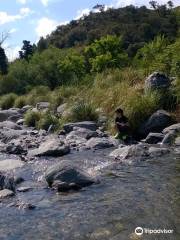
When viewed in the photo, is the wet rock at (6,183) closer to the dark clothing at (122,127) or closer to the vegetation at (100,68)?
the dark clothing at (122,127)

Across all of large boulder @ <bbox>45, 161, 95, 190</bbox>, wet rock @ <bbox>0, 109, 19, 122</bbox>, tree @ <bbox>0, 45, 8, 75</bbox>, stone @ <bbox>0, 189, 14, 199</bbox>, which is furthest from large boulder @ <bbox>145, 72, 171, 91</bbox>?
tree @ <bbox>0, 45, 8, 75</bbox>

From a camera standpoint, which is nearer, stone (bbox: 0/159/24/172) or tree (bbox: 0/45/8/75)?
stone (bbox: 0/159/24/172)

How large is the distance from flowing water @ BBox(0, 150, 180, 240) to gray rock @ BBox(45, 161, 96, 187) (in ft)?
0.71

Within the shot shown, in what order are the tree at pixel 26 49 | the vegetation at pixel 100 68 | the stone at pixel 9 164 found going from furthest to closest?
the tree at pixel 26 49
the vegetation at pixel 100 68
the stone at pixel 9 164

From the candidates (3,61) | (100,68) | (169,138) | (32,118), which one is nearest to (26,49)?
(3,61)

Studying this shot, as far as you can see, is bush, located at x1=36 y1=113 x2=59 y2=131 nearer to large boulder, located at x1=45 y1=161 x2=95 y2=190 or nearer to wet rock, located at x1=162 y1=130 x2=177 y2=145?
wet rock, located at x1=162 y1=130 x2=177 y2=145

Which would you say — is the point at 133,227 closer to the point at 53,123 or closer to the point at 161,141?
the point at 161,141

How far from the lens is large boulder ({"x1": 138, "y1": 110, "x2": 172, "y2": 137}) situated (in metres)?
14.6

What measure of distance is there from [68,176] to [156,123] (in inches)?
229

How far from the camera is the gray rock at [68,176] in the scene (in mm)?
9438

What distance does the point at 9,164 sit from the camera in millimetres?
12242

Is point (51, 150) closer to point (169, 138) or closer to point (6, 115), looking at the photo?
point (169, 138)

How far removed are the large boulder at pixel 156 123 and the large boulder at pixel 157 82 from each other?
1.58m

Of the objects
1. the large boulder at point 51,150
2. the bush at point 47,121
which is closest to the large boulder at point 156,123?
the large boulder at point 51,150
